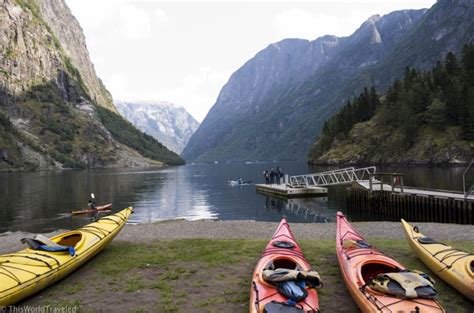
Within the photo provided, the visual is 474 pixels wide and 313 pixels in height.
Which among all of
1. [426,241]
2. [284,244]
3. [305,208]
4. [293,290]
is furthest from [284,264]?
[305,208]

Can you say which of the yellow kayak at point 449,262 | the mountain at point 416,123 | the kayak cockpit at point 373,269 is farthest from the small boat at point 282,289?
the mountain at point 416,123

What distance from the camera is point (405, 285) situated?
409 inches

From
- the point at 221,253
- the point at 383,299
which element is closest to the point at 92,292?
the point at 221,253

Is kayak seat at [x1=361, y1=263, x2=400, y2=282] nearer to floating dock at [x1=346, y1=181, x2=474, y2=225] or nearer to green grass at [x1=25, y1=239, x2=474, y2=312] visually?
green grass at [x1=25, y1=239, x2=474, y2=312]

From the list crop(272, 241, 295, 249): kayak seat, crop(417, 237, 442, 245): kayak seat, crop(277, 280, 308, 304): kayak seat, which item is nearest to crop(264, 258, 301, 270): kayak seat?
crop(272, 241, 295, 249): kayak seat

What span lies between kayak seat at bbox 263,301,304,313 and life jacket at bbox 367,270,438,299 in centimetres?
255

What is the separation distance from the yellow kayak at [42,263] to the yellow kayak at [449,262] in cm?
1395

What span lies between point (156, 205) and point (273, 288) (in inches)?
1926

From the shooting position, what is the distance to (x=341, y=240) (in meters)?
16.2

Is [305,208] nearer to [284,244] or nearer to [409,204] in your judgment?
[409,204]

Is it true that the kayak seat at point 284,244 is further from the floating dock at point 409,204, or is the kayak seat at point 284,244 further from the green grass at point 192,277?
the floating dock at point 409,204

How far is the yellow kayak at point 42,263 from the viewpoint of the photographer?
12.3 m

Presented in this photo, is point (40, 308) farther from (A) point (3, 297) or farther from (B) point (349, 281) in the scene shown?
(B) point (349, 281)

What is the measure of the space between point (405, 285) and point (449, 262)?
4112mm
